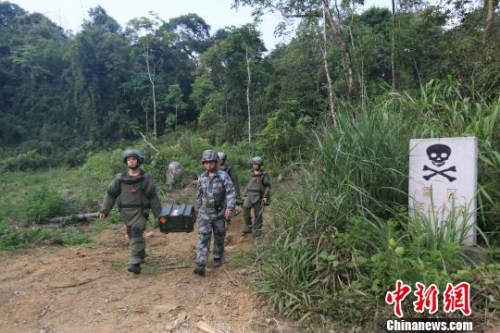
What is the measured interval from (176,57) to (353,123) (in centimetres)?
3029

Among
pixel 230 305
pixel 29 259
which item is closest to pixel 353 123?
pixel 230 305

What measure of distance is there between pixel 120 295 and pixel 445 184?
11.8ft

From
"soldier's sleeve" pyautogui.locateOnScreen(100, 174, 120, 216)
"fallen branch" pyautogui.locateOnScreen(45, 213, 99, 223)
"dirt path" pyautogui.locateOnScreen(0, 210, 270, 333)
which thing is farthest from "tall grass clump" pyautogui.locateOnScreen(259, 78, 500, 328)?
"fallen branch" pyautogui.locateOnScreen(45, 213, 99, 223)

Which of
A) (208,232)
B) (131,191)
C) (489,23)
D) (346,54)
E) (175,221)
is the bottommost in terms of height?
(208,232)

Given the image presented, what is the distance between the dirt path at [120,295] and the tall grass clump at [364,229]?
0.53m

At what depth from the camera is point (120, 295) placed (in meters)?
4.22

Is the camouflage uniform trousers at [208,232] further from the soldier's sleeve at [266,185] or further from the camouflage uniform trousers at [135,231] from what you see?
the soldier's sleeve at [266,185]

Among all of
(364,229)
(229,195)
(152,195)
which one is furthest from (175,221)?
(364,229)

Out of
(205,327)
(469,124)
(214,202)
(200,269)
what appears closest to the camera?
(205,327)

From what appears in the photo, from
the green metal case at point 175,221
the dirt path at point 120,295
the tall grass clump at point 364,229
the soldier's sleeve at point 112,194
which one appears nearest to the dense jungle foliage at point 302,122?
the tall grass clump at point 364,229

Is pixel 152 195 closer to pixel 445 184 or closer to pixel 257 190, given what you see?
pixel 257 190

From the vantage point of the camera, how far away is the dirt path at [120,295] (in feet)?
11.7

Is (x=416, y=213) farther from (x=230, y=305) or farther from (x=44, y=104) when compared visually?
(x=44, y=104)

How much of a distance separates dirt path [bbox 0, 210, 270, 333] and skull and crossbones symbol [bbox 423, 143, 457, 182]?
85.6 inches
